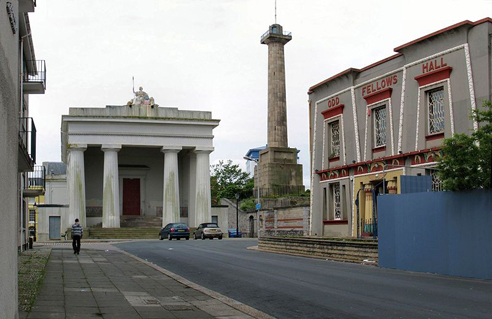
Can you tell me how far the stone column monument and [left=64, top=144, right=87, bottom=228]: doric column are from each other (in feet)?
60.8

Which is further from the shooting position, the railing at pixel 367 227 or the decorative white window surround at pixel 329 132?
the decorative white window surround at pixel 329 132

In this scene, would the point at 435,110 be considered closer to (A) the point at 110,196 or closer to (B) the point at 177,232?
(B) the point at 177,232

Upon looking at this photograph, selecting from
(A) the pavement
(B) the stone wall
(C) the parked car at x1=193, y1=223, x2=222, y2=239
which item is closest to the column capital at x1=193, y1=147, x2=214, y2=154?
(B) the stone wall

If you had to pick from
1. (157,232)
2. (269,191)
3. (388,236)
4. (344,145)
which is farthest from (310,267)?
(269,191)

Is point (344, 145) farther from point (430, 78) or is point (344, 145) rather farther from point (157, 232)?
point (157, 232)

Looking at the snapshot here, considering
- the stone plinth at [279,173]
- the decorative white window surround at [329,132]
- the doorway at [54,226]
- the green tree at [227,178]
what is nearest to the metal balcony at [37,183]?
the decorative white window surround at [329,132]

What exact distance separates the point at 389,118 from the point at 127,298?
1660cm

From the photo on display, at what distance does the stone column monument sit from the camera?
6412cm

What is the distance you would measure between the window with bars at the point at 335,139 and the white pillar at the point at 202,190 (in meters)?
27.0

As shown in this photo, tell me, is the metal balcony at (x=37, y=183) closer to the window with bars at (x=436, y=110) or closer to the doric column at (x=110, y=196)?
the window with bars at (x=436, y=110)

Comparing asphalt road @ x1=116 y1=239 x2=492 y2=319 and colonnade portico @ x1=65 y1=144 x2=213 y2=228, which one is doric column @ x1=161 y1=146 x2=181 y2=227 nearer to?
colonnade portico @ x1=65 y1=144 x2=213 y2=228

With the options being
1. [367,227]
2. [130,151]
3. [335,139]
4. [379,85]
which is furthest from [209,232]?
[379,85]

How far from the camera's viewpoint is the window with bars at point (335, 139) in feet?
97.5

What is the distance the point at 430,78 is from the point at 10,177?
62.9 feet
